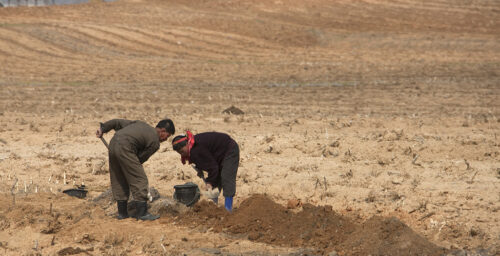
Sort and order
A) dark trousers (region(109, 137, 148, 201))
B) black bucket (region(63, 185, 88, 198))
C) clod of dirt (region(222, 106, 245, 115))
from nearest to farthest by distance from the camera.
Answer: dark trousers (region(109, 137, 148, 201))
black bucket (region(63, 185, 88, 198))
clod of dirt (region(222, 106, 245, 115))

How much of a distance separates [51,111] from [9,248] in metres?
9.78

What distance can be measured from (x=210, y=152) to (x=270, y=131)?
5.50m

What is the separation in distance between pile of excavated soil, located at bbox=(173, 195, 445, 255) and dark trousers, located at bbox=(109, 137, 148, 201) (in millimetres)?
640

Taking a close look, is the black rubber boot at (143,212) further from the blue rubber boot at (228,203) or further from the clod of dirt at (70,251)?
the clod of dirt at (70,251)

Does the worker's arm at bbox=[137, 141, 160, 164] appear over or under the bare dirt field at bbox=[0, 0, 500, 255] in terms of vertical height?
over

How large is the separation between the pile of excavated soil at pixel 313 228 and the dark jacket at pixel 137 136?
909mm

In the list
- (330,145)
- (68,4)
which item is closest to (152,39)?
(68,4)

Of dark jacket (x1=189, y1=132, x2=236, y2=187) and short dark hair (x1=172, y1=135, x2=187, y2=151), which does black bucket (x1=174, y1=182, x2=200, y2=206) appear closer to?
dark jacket (x1=189, y1=132, x2=236, y2=187)

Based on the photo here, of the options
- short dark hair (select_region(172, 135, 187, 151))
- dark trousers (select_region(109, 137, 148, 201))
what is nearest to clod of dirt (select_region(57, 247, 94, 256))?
dark trousers (select_region(109, 137, 148, 201))

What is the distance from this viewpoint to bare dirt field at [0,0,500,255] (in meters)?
7.12

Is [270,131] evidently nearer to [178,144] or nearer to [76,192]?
[76,192]

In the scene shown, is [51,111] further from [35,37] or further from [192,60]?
[35,37]

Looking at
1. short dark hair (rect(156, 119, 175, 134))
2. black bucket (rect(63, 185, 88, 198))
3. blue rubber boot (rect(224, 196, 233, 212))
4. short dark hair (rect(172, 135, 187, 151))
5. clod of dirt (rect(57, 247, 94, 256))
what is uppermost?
short dark hair (rect(156, 119, 175, 134))

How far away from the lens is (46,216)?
25.4 feet
